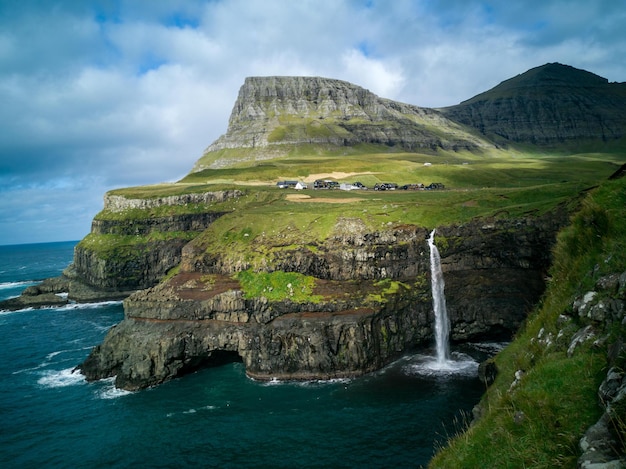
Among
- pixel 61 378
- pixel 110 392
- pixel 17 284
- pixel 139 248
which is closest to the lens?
pixel 110 392

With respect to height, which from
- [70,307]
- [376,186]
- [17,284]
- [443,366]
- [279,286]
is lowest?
[443,366]

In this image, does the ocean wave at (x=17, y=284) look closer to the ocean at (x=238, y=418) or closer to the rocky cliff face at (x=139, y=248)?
the rocky cliff face at (x=139, y=248)

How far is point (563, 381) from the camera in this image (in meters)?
11.4

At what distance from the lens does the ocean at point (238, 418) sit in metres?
33.2

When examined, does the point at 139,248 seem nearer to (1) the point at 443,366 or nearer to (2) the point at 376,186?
(2) the point at 376,186

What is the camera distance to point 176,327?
175 ft

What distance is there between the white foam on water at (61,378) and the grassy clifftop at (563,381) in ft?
181

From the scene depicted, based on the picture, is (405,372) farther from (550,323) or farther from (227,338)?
(550,323)

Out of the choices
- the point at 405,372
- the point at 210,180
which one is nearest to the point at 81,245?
the point at 210,180

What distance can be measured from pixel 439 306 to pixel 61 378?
2139 inches

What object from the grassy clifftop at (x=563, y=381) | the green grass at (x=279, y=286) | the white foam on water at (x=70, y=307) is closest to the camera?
the grassy clifftop at (x=563, y=381)

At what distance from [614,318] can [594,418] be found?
3.93 metres

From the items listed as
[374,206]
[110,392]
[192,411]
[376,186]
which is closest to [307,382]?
[192,411]

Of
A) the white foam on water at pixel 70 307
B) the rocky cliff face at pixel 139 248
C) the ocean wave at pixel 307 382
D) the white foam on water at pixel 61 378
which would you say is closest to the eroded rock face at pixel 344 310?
the ocean wave at pixel 307 382
